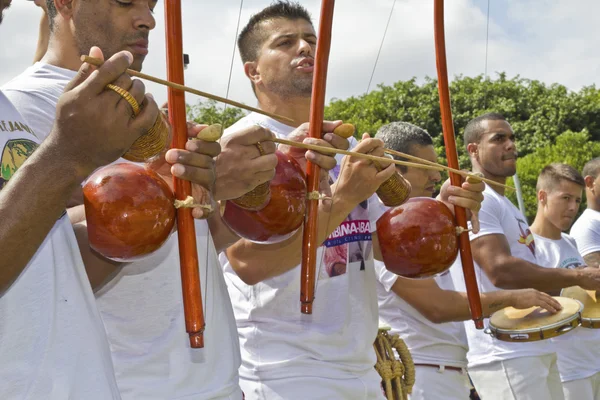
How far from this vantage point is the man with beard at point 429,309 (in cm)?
448

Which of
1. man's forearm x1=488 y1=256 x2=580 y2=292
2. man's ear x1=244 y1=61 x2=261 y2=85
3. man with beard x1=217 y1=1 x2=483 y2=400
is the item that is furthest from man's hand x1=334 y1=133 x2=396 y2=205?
man's forearm x1=488 y1=256 x2=580 y2=292

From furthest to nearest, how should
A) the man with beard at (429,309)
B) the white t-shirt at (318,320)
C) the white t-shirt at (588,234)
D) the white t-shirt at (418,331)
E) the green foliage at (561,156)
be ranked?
1. the green foliage at (561,156)
2. the white t-shirt at (588,234)
3. the white t-shirt at (418,331)
4. the man with beard at (429,309)
5. the white t-shirt at (318,320)

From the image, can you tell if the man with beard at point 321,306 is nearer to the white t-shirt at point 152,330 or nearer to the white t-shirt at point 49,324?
the white t-shirt at point 152,330

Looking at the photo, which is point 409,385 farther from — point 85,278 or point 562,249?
point 562,249

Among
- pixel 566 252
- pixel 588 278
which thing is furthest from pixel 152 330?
pixel 566 252

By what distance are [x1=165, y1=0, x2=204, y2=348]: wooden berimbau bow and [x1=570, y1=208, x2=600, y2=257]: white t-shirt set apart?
625 centimetres

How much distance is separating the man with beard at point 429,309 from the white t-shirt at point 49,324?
284cm

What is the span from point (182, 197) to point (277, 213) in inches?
18.4

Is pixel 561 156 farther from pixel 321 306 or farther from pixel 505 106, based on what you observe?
pixel 321 306

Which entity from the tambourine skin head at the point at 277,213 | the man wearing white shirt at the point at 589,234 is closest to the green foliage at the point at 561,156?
the man wearing white shirt at the point at 589,234

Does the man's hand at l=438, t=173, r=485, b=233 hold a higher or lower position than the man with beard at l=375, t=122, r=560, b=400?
higher

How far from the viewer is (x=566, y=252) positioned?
6.68 metres

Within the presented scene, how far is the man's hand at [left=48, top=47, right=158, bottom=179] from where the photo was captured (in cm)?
158

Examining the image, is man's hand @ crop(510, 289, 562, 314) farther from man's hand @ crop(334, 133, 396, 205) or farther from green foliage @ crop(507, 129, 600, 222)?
green foliage @ crop(507, 129, 600, 222)
